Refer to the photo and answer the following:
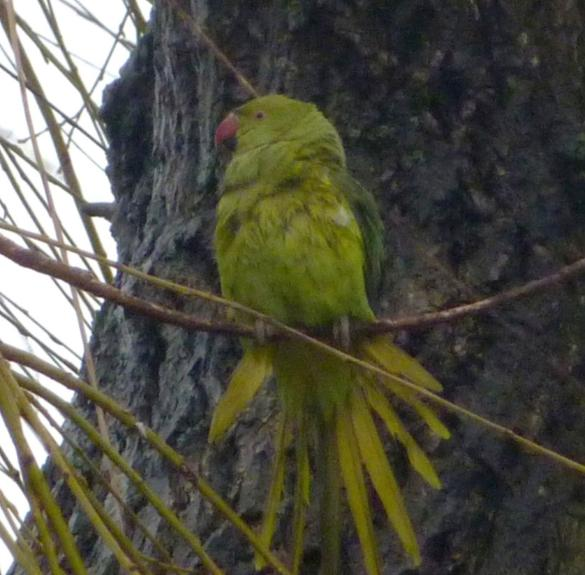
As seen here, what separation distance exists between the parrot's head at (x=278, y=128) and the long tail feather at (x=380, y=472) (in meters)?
0.45

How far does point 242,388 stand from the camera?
5.39 ft

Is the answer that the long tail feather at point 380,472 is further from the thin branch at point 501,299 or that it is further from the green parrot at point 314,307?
the thin branch at point 501,299

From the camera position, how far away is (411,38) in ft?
6.44

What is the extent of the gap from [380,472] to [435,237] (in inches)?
17.9

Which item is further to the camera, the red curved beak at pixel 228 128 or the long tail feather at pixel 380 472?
the red curved beak at pixel 228 128

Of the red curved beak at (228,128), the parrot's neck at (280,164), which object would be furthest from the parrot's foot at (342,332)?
the red curved beak at (228,128)

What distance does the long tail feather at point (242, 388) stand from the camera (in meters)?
1.62

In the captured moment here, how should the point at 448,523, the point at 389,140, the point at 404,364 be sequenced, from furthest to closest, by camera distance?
the point at 389,140
the point at 448,523
the point at 404,364

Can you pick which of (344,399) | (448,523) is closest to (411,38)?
(344,399)

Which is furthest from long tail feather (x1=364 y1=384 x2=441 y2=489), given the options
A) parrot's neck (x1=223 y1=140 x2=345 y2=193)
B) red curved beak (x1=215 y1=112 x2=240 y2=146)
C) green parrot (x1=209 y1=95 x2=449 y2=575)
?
red curved beak (x1=215 y1=112 x2=240 y2=146)

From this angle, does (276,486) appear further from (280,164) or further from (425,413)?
(280,164)

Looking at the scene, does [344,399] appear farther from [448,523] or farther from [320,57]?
[320,57]

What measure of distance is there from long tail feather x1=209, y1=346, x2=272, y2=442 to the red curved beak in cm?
53

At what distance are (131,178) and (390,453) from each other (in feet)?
3.07
